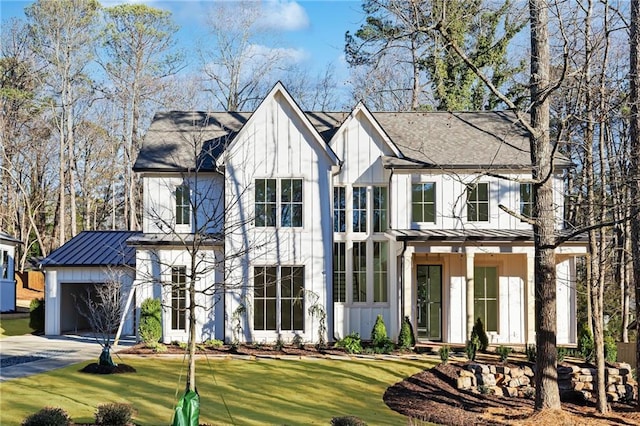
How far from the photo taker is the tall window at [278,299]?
2205 cm

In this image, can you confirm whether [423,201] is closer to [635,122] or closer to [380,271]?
[380,271]

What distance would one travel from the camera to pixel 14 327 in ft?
95.8

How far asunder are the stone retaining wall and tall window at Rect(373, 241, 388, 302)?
5583mm

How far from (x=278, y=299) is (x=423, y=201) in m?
5.56

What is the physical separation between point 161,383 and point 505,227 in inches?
479

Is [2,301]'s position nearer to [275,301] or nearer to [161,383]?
[275,301]

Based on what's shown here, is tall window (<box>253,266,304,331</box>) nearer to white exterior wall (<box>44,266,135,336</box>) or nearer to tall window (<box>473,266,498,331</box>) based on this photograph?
tall window (<box>473,266,498,331</box>)

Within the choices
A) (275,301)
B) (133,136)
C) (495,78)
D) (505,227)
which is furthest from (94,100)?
(505,227)

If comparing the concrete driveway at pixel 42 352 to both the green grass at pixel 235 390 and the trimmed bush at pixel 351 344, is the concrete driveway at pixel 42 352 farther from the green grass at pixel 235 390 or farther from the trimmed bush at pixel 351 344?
the trimmed bush at pixel 351 344

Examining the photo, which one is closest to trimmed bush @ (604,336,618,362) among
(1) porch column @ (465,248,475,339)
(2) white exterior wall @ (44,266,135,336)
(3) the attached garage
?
(1) porch column @ (465,248,475,339)

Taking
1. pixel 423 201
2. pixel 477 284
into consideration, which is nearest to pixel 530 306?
pixel 477 284

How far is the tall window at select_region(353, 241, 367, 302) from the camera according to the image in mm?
23047

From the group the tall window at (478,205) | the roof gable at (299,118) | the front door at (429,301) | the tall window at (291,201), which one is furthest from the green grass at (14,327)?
the tall window at (478,205)

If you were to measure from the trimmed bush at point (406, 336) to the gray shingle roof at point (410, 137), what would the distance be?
16.2ft
